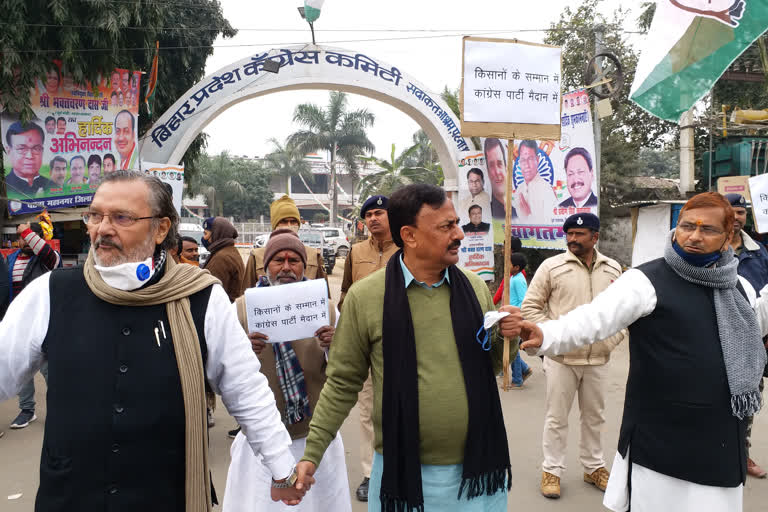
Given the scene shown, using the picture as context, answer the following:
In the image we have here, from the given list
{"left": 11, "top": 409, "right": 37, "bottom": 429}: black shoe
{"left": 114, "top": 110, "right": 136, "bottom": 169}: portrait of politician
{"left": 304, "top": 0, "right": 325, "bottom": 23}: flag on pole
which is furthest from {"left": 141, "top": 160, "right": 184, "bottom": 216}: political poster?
{"left": 11, "top": 409, "right": 37, "bottom": 429}: black shoe

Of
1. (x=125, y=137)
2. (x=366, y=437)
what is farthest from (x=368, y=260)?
(x=125, y=137)

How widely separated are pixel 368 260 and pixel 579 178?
5.70 metres

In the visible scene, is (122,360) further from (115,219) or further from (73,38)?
(73,38)

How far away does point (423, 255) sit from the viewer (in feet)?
7.68

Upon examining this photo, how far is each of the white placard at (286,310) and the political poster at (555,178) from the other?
5.67 m

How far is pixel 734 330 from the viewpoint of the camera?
2375 millimetres

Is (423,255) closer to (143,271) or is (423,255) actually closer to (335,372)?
(335,372)

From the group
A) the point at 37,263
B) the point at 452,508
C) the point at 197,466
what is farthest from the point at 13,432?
the point at 452,508

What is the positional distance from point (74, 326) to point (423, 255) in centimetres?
126

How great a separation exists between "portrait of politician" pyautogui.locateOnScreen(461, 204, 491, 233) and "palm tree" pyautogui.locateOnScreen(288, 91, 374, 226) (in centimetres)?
3011

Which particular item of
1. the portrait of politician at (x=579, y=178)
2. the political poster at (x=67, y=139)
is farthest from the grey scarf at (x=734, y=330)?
the political poster at (x=67, y=139)

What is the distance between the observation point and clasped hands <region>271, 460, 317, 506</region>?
216 centimetres

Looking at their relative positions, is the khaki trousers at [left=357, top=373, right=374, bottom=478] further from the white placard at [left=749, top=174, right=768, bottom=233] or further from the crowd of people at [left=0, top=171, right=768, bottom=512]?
the white placard at [left=749, top=174, right=768, bottom=233]

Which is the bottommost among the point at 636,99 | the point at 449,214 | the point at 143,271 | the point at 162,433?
the point at 162,433
